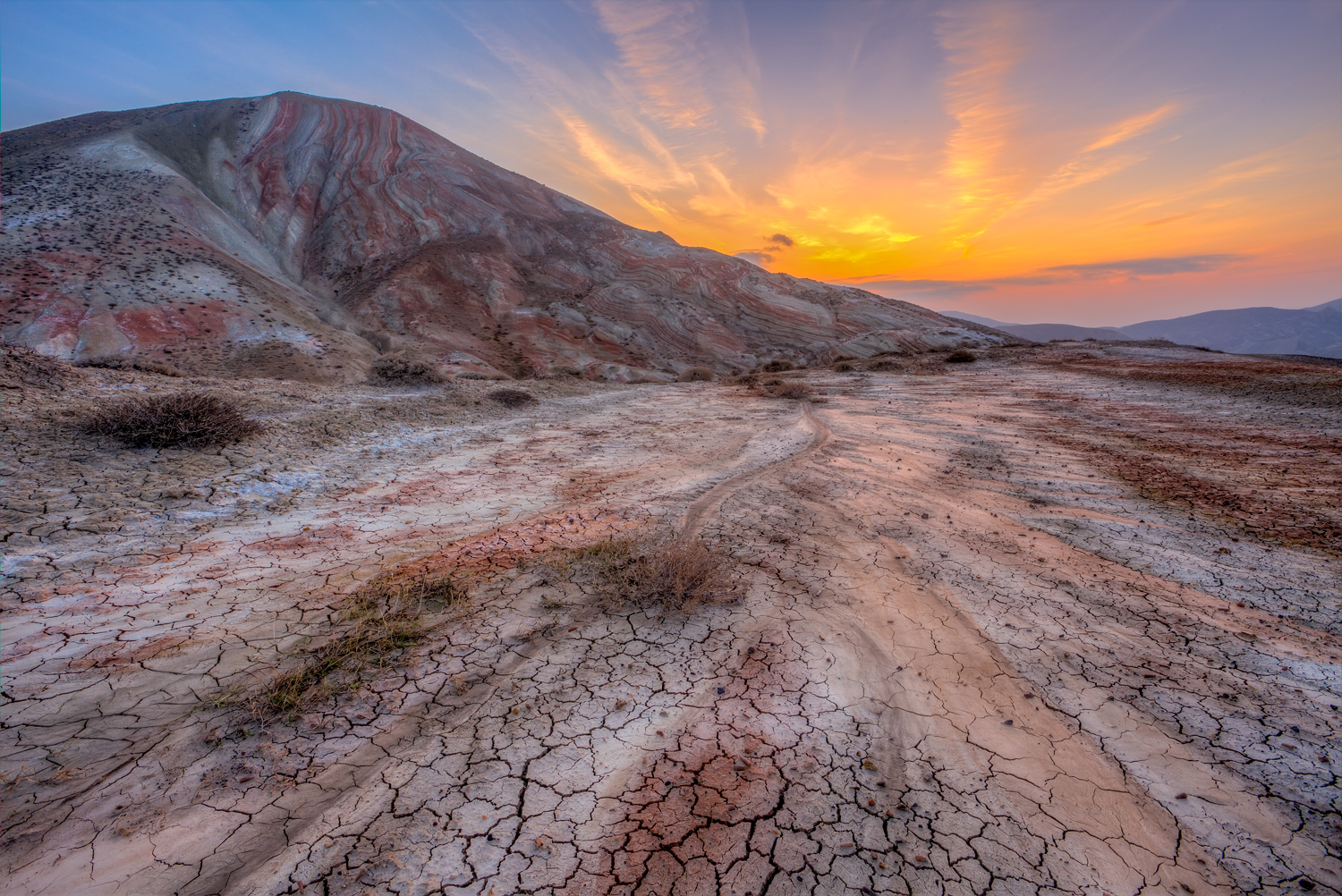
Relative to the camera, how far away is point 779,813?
2.37 meters

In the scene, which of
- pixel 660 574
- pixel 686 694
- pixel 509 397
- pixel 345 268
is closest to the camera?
pixel 686 694

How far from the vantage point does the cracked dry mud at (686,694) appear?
2.15m

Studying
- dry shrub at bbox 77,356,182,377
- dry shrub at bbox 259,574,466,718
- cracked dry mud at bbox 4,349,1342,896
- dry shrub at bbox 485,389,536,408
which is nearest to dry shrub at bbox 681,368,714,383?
dry shrub at bbox 485,389,536,408

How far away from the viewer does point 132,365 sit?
1286 cm

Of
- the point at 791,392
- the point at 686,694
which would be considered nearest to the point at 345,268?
the point at 791,392

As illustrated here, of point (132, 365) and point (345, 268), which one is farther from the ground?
point (345, 268)

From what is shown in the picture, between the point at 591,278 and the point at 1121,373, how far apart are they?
25.6 metres

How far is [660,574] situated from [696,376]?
758 inches

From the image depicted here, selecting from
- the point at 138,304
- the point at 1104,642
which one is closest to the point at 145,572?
the point at 1104,642

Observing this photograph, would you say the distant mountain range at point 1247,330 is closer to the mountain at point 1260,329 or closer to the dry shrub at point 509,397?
the mountain at point 1260,329

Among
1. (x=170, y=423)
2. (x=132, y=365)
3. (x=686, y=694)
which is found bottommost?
(x=686, y=694)

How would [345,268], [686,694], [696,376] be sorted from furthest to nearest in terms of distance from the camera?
[345,268]
[696,376]
[686,694]

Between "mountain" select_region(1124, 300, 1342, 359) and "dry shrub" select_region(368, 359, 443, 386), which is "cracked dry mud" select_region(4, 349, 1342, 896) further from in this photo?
"mountain" select_region(1124, 300, 1342, 359)

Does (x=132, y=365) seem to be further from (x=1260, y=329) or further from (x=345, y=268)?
(x=1260, y=329)
